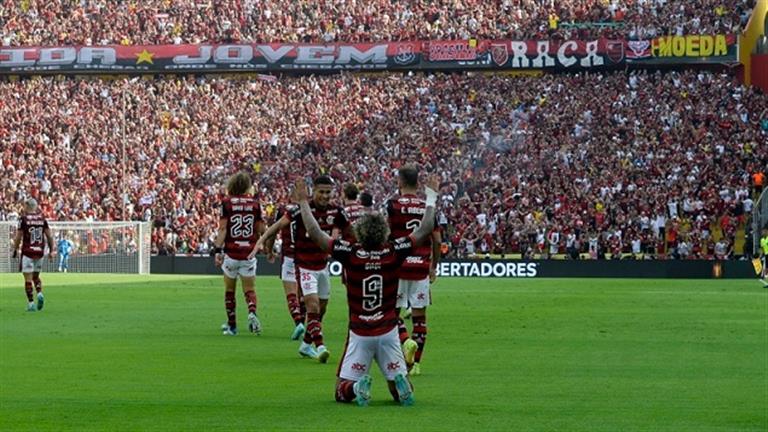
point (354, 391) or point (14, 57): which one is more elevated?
point (14, 57)

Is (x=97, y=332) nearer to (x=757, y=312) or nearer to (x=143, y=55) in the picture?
(x=757, y=312)

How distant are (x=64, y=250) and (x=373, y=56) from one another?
1900 cm

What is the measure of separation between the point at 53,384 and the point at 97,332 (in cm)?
815

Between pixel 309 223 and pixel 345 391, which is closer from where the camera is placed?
pixel 309 223

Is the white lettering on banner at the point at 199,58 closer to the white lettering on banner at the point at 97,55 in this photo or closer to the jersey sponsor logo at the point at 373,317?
the white lettering on banner at the point at 97,55

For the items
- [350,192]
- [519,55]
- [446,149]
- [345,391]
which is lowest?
[345,391]

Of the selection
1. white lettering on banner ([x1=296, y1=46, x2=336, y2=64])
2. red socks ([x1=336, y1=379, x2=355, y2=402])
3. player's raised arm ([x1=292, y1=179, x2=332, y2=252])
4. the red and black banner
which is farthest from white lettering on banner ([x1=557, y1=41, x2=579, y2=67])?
player's raised arm ([x1=292, y1=179, x2=332, y2=252])

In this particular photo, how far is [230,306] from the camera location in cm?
2311

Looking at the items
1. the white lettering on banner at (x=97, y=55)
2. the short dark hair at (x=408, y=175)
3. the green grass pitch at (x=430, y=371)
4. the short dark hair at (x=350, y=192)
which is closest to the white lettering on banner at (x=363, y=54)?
the white lettering on banner at (x=97, y=55)

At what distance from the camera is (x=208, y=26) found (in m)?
74.8

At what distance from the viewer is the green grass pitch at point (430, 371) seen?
42.5 feet

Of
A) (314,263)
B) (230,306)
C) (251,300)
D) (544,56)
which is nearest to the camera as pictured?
(314,263)

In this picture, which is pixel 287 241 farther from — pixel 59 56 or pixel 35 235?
pixel 59 56

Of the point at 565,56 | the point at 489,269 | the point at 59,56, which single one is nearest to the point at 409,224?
the point at 489,269
